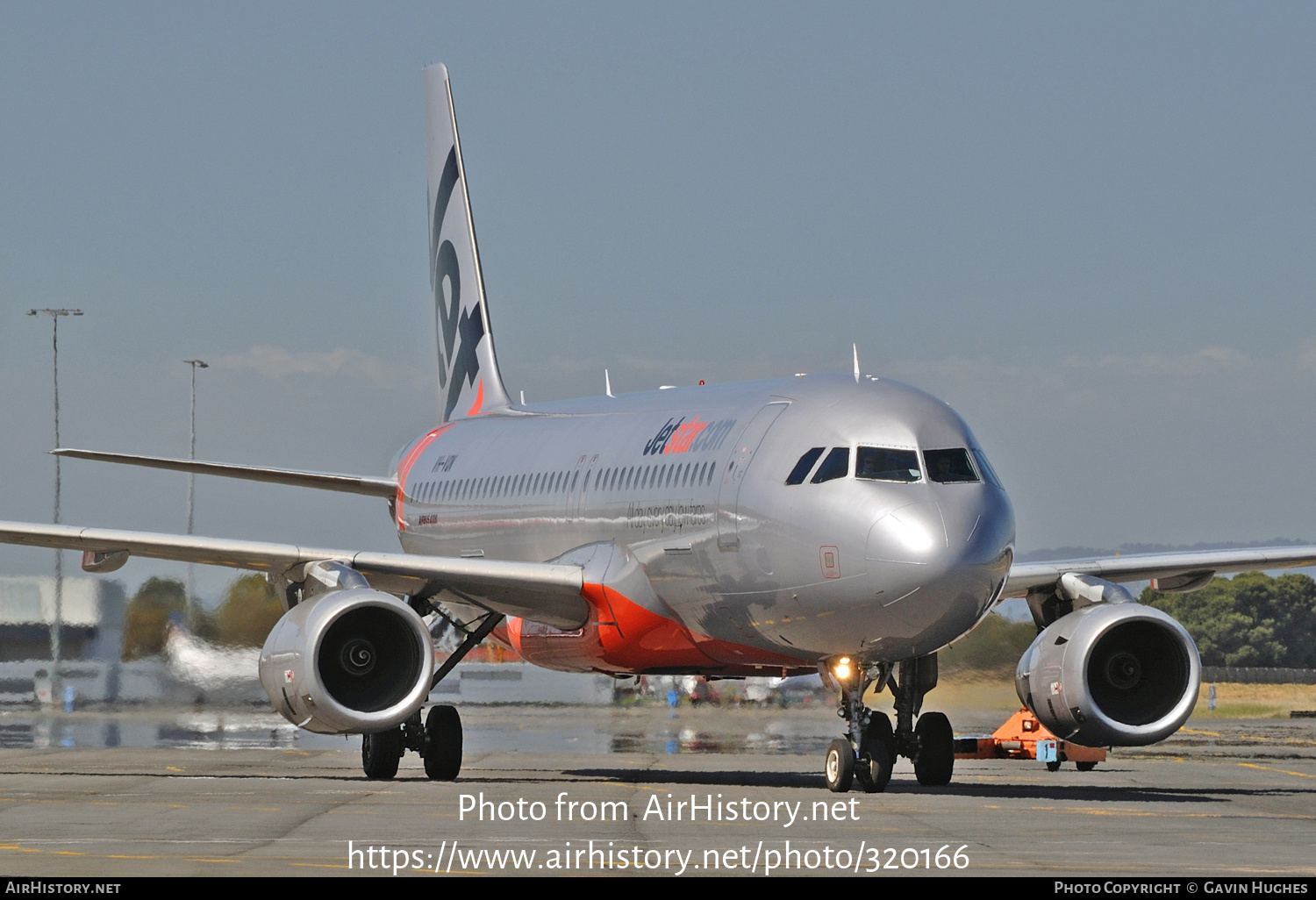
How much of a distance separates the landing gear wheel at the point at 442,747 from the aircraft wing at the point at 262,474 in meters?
5.23

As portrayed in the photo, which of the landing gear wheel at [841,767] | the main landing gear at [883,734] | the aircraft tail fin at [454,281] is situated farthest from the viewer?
the aircraft tail fin at [454,281]

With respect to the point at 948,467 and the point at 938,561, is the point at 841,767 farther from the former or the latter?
the point at 948,467

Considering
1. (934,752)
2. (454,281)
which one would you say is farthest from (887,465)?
(454,281)

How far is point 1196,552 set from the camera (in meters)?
23.4

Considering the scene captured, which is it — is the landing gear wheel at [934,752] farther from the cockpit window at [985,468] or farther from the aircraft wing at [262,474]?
the aircraft wing at [262,474]

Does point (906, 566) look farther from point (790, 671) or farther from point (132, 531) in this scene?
point (132, 531)

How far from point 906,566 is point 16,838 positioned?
7.81 m

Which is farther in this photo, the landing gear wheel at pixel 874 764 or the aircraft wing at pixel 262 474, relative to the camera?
the aircraft wing at pixel 262 474

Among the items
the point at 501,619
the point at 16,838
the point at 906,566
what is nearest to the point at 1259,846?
the point at 906,566

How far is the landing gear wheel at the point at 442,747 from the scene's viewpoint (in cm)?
2367

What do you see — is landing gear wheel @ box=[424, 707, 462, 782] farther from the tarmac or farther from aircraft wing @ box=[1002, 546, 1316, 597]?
aircraft wing @ box=[1002, 546, 1316, 597]

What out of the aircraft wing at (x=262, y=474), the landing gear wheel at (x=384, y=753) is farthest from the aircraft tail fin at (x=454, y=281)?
the landing gear wheel at (x=384, y=753)

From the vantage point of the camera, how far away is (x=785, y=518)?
64.6 feet

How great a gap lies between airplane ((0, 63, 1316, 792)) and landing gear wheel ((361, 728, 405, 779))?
0.02 metres
